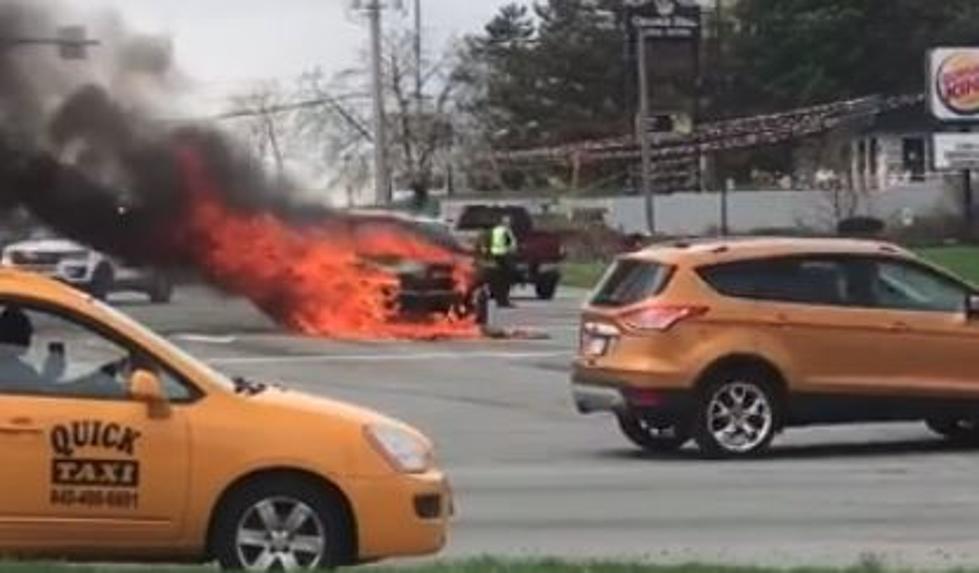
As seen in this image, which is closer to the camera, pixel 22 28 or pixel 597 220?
pixel 22 28

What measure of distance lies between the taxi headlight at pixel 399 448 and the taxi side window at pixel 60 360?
86 cm

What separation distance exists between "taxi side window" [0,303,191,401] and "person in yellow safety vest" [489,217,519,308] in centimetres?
3062

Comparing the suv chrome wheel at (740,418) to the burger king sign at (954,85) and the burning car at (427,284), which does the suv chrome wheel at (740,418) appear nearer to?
the burning car at (427,284)

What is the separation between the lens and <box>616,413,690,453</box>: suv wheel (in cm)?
1741

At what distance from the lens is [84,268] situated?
4153 cm

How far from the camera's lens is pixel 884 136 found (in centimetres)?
10006

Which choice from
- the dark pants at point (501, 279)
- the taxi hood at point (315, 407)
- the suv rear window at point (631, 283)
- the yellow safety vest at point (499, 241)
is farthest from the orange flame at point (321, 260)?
the taxi hood at point (315, 407)

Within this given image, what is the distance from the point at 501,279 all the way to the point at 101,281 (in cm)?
759

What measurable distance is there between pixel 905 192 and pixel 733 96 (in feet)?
57.9

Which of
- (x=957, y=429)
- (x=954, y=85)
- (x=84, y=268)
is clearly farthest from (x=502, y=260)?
(x=954, y=85)

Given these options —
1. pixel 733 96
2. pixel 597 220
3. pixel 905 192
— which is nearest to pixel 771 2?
pixel 733 96

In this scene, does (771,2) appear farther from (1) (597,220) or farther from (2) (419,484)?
(2) (419,484)

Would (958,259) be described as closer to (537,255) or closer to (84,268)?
(537,255)

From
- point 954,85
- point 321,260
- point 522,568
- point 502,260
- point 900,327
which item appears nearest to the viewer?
point 522,568
